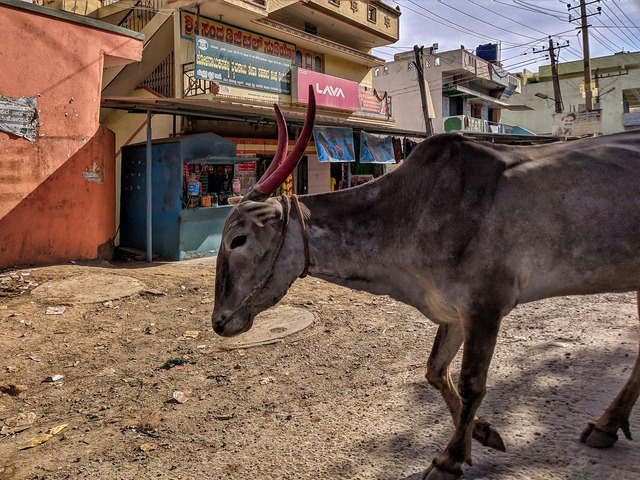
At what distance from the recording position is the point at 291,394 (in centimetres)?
386

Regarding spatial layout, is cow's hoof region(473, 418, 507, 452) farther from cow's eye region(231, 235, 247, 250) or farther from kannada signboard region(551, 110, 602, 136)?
kannada signboard region(551, 110, 602, 136)

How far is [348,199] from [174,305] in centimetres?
458

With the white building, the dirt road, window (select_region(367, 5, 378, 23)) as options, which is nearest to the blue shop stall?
the dirt road

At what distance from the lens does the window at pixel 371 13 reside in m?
21.1

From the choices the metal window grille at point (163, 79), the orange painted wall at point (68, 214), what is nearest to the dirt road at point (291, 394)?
the orange painted wall at point (68, 214)

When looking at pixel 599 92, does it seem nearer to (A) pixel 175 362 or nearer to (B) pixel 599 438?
(A) pixel 175 362

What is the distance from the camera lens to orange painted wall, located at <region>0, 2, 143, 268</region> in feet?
25.7

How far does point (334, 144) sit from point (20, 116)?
795cm

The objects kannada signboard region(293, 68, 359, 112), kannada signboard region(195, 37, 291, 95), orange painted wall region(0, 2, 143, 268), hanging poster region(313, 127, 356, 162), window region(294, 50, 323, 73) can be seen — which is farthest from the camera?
window region(294, 50, 323, 73)

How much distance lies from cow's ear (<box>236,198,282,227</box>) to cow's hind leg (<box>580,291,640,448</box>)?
6.84 ft

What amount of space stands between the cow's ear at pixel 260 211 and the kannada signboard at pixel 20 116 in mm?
6711

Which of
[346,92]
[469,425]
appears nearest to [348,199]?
[469,425]

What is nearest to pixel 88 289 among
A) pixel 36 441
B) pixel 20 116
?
pixel 20 116

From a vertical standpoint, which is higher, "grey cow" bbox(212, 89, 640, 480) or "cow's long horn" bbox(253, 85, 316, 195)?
"cow's long horn" bbox(253, 85, 316, 195)
